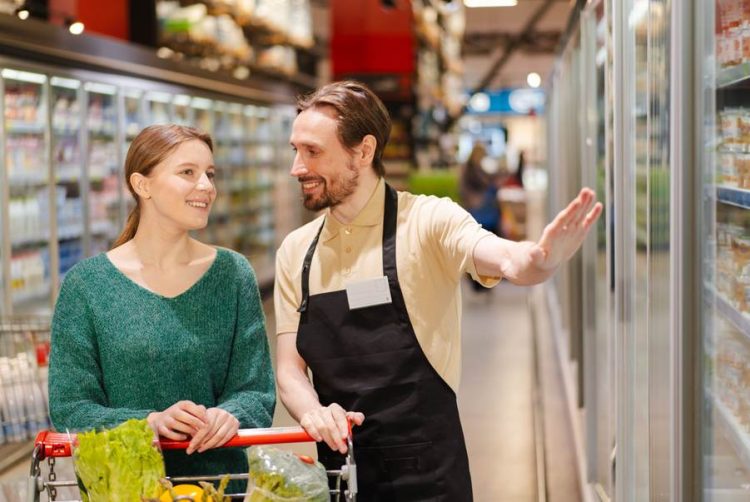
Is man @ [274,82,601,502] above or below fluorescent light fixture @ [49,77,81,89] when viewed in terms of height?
below

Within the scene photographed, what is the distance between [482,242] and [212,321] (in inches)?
24.3

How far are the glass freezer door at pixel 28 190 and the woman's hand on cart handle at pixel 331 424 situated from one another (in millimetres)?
4590

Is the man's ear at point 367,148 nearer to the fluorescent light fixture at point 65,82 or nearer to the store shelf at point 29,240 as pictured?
the store shelf at point 29,240

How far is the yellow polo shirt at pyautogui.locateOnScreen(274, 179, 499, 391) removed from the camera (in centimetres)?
235

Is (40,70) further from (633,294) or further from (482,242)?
(482,242)

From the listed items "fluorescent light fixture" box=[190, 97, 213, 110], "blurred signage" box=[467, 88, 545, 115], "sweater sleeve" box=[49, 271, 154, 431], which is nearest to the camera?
"sweater sleeve" box=[49, 271, 154, 431]

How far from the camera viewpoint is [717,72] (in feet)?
7.12

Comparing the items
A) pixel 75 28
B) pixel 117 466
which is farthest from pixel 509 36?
pixel 117 466

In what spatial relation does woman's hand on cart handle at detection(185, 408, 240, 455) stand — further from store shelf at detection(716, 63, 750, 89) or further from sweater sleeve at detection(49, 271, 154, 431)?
store shelf at detection(716, 63, 750, 89)

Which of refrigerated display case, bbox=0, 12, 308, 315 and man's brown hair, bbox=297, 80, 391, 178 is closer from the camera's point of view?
man's brown hair, bbox=297, 80, 391, 178

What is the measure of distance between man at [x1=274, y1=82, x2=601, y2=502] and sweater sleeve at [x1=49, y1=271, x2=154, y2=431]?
393 mm

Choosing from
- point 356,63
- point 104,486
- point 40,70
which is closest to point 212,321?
point 104,486

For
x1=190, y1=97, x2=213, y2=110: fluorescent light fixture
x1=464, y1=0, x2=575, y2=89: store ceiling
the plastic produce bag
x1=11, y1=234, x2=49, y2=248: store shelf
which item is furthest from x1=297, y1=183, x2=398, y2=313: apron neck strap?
x1=464, y1=0, x2=575, y2=89: store ceiling

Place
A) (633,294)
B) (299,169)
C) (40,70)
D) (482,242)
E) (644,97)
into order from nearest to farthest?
(482,242), (299,169), (644,97), (633,294), (40,70)
